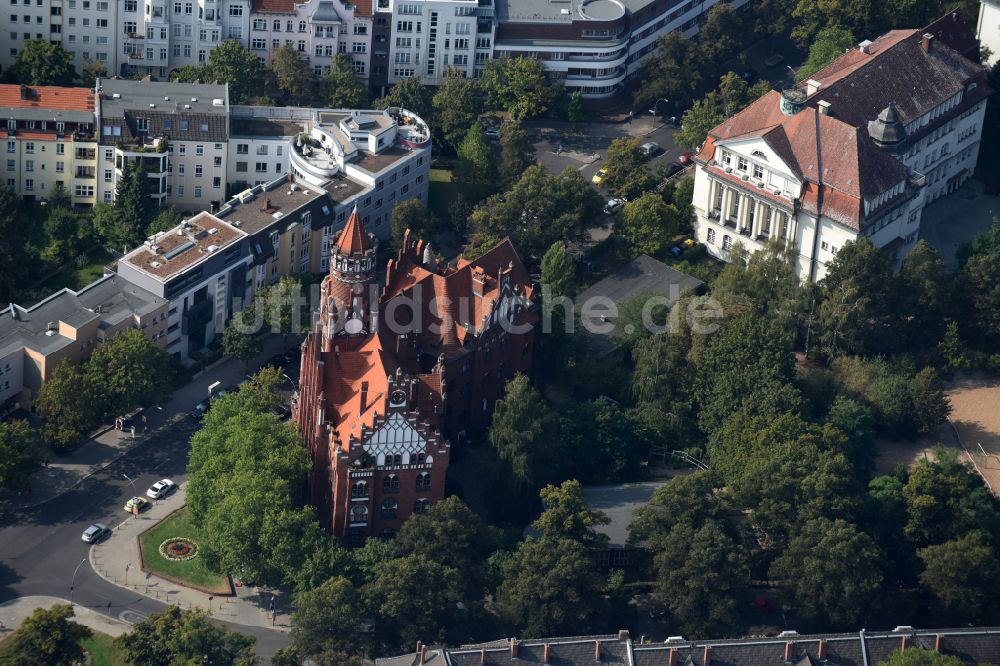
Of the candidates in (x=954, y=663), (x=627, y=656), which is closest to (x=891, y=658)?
(x=954, y=663)

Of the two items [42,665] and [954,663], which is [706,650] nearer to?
[954,663]

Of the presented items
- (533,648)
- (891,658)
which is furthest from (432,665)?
(891,658)

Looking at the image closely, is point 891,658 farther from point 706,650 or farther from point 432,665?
point 432,665

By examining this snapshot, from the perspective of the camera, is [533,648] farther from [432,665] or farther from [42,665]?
[42,665]

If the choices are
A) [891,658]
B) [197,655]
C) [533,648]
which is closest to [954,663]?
[891,658]

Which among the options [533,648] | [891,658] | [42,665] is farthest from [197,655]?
[891,658]

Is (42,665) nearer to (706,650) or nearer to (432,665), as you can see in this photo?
(432,665)
